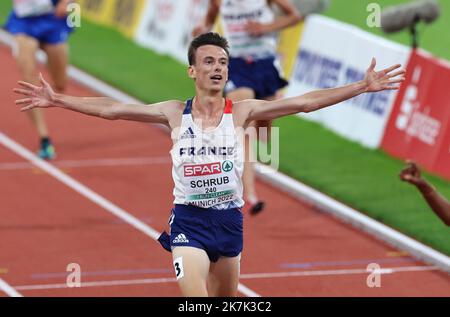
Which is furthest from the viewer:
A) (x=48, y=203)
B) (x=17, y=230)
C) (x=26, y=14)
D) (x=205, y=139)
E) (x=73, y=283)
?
(x=26, y=14)

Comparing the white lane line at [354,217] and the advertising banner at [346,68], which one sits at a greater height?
the advertising banner at [346,68]

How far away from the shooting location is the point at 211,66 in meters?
9.26

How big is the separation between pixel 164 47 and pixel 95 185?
6.49 meters

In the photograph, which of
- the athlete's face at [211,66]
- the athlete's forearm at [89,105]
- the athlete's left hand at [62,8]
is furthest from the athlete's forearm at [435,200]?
the athlete's left hand at [62,8]

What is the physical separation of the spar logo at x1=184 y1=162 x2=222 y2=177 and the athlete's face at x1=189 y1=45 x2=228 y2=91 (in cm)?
55

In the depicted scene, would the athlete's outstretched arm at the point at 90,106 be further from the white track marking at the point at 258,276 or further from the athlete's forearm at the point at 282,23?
Result: the athlete's forearm at the point at 282,23

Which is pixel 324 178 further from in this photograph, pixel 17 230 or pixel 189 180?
pixel 189 180

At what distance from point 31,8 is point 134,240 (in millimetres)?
4060

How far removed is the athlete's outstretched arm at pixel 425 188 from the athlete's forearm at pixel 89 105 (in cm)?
215

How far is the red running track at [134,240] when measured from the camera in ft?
39.8

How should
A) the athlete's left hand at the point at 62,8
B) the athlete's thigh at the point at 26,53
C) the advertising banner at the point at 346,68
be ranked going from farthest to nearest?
the advertising banner at the point at 346,68 < the athlete's thigh at the point at 26,53 < the athlete's left hand at the point at 62,8

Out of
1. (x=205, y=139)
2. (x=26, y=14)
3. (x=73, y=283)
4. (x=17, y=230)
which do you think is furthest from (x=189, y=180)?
(x=26, y=14)

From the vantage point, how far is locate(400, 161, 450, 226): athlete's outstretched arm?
9.38m

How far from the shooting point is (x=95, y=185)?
1536cm
